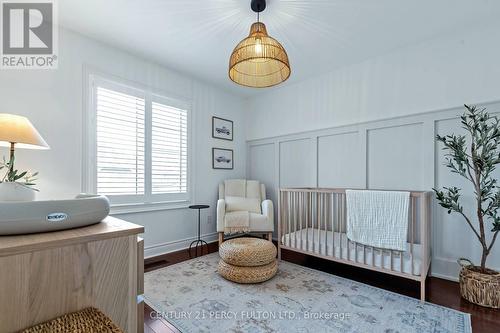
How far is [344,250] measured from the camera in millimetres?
2504

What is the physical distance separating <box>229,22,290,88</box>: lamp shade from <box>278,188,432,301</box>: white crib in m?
1.36

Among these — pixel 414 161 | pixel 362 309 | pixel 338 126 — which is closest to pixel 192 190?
pixel 338 126

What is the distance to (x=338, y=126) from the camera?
330 cm

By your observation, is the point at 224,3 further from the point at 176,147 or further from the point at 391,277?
the point at 391,277

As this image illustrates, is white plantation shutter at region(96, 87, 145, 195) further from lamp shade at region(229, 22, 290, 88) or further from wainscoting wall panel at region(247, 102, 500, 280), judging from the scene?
wainscoting wall panel at region(247, 102, 500, 280)

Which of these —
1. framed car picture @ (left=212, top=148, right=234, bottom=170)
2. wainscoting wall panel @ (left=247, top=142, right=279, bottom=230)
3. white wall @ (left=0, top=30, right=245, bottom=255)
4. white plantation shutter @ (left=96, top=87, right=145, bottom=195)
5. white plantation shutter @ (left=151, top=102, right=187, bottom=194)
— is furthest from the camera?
wainscoting wall panel @ (left=247, top=142, right=279, bottom=230)

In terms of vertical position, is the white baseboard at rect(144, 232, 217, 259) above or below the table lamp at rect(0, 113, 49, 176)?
below

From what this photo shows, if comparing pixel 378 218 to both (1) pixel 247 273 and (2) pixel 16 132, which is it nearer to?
(1) pixel 247 273

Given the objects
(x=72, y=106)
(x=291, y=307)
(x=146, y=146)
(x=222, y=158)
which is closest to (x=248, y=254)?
(x=291, y=307)

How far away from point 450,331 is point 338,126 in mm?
2340

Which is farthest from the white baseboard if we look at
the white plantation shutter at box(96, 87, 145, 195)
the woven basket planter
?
the woven basket planter

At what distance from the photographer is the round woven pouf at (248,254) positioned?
238 cm

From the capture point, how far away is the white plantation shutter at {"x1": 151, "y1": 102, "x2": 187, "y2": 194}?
3.25 m

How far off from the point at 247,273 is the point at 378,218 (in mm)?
1329
